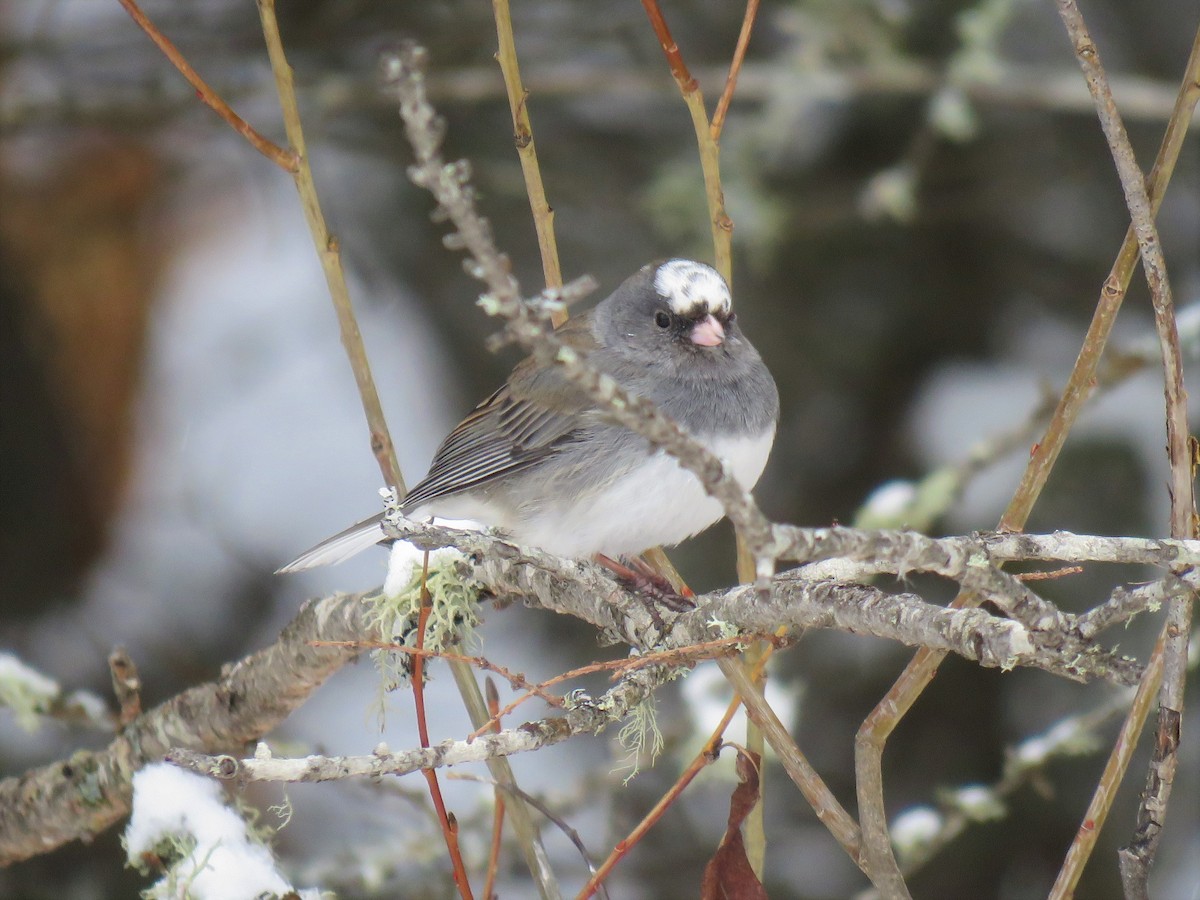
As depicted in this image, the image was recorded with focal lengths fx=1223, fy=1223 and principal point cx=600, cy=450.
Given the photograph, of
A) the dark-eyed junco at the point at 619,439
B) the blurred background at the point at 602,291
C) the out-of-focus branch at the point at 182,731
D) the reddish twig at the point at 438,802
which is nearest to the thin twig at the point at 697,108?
the dark-eyed junco at the point at 619,439

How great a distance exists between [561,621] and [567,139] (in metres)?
1.67

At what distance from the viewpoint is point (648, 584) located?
2.50m

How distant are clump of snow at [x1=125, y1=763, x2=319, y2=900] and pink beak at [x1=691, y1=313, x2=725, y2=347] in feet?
4.31

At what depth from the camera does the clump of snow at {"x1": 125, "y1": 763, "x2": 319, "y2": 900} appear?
81.4 inches

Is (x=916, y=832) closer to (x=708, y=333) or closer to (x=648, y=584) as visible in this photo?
(x=648, y=584)

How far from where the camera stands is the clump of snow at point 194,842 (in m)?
2.07

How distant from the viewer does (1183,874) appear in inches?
138

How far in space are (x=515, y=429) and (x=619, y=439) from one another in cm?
41

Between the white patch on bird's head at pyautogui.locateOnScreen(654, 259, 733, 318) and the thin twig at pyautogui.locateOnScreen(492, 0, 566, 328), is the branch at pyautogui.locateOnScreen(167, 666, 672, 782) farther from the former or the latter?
the white patch on bird's head at pyautogui.locateOnScreen(654, 259, 733, 318)

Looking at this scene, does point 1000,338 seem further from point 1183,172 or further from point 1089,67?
point 1089,67

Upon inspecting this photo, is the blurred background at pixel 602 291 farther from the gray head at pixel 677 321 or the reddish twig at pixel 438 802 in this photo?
the reddish twig at pixel 438 802

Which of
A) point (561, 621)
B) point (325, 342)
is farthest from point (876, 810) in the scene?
point (325, 342)

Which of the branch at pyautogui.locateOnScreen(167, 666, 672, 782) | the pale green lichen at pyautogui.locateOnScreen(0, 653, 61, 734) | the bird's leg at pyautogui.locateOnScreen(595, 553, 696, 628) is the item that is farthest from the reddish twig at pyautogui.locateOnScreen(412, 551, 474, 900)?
the pale green lichen at pyautogui.locateOnScreen(0, 653, 61, 734)

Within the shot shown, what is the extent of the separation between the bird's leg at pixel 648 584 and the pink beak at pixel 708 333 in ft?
1.68
